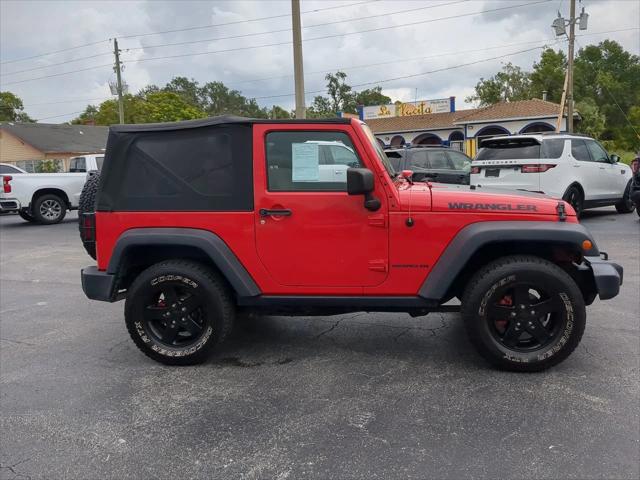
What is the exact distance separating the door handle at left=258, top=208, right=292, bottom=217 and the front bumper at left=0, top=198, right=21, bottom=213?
11875 millimetres

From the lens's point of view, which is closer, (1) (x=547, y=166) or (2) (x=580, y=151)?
(1) (x=547, y=166)

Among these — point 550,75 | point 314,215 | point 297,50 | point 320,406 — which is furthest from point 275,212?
point 550,75

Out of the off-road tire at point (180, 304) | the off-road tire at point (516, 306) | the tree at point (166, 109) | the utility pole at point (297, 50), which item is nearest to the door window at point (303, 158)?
the off-road tire at point (180, 304)

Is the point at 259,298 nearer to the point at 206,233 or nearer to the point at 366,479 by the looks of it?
the point at 206,233

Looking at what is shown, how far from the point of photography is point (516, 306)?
371cm

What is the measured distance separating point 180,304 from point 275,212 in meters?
1.04

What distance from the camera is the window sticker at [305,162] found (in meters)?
3.80

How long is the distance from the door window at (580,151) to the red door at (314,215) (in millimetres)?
8352

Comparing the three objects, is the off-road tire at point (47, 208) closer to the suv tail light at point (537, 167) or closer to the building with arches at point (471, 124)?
the suv tail light at point (537, 167)

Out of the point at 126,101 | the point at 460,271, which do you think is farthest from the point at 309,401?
the point at 126,101

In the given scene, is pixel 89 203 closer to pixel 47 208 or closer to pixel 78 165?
pixel 47 208

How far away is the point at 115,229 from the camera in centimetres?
398

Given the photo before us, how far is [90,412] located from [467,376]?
8.44 ft

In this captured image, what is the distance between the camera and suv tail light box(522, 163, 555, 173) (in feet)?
33.1
